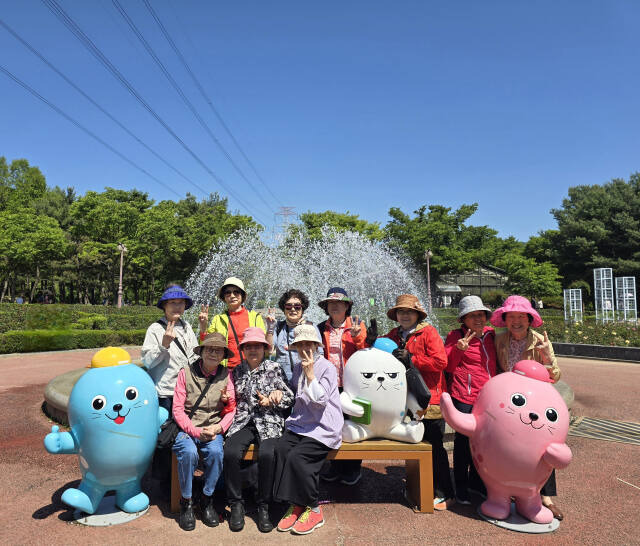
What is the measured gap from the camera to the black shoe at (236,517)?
148 inches

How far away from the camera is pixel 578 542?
11.7ft

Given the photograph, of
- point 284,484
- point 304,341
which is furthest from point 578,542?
point 304,341

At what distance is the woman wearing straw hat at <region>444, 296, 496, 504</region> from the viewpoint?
4273 millimetres

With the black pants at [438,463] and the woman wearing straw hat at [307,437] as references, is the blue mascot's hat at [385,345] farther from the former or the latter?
the black pants at [438,463]

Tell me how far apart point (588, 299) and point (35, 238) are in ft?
159

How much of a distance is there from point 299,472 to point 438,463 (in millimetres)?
1335

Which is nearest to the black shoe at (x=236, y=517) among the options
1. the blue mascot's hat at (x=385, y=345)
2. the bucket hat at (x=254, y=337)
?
the bucket hat at (x=254, y=337)

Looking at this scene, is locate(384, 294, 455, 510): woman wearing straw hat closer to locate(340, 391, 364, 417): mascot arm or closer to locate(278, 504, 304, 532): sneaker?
locate(340, 391, 364, 417): mascot arm

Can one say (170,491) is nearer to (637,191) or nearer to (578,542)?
(578,542)

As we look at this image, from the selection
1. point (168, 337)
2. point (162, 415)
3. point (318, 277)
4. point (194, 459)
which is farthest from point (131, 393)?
point (318, 277)

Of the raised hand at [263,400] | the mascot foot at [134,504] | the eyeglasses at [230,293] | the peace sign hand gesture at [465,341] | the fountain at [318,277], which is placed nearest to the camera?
the mascot foot at [134,504]

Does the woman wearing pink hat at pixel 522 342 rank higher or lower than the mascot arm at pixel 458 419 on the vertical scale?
higher

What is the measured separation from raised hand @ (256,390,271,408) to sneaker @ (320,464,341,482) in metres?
1.29

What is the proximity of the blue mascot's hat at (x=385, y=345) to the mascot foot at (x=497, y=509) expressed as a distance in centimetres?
152
